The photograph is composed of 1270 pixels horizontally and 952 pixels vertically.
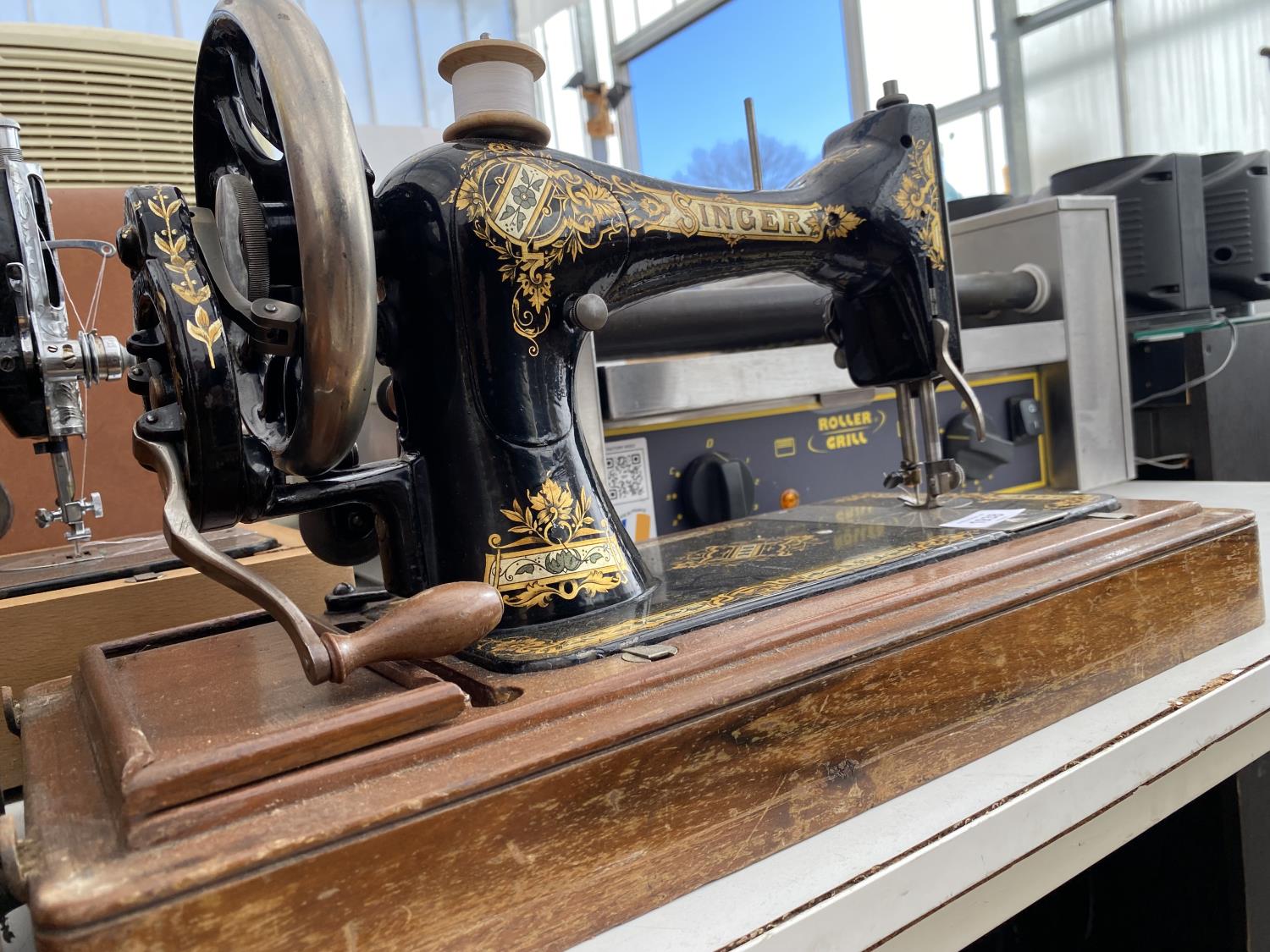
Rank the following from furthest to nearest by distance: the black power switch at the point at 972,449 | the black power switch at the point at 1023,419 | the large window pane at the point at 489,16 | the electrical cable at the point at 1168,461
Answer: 1. the large window pane at the point at 489,16
2. the electrical cable at the point at 1168,461
3. the black power switch at the point at 1023,419
4. the black power switch at the point at 972,449

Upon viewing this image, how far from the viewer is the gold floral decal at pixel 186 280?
20.3 inches

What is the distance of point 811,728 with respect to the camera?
1.76ft

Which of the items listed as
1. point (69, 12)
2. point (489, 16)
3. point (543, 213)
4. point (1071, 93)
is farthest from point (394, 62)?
point (543, 213)

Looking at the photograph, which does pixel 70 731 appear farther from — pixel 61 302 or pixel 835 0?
pixel 835 0

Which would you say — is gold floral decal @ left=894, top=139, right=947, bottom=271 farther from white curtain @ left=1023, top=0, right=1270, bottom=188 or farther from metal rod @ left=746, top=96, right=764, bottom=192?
white curtain @ left=1023, top=0, right=1270, bottom=188

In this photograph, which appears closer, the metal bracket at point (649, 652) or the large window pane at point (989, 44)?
the metal bracket at point (649, 652)

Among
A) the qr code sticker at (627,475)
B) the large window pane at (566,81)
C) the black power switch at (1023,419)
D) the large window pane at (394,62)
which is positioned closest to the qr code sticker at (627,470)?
the qr code sticker at (627,475)

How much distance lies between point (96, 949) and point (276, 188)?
413 mm

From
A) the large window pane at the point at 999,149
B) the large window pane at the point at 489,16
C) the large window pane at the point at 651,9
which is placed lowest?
the large window pane at the point at 999,149

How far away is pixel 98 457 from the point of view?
1.20m

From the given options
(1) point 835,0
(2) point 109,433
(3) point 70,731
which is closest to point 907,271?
(3) point 70,731

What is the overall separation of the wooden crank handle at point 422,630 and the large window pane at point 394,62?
3.23 meters

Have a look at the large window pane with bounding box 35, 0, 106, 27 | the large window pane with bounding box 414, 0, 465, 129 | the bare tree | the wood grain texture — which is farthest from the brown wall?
the bare tree

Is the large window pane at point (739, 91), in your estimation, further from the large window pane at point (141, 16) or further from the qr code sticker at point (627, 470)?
the qr code sticker at point (627, 470)
